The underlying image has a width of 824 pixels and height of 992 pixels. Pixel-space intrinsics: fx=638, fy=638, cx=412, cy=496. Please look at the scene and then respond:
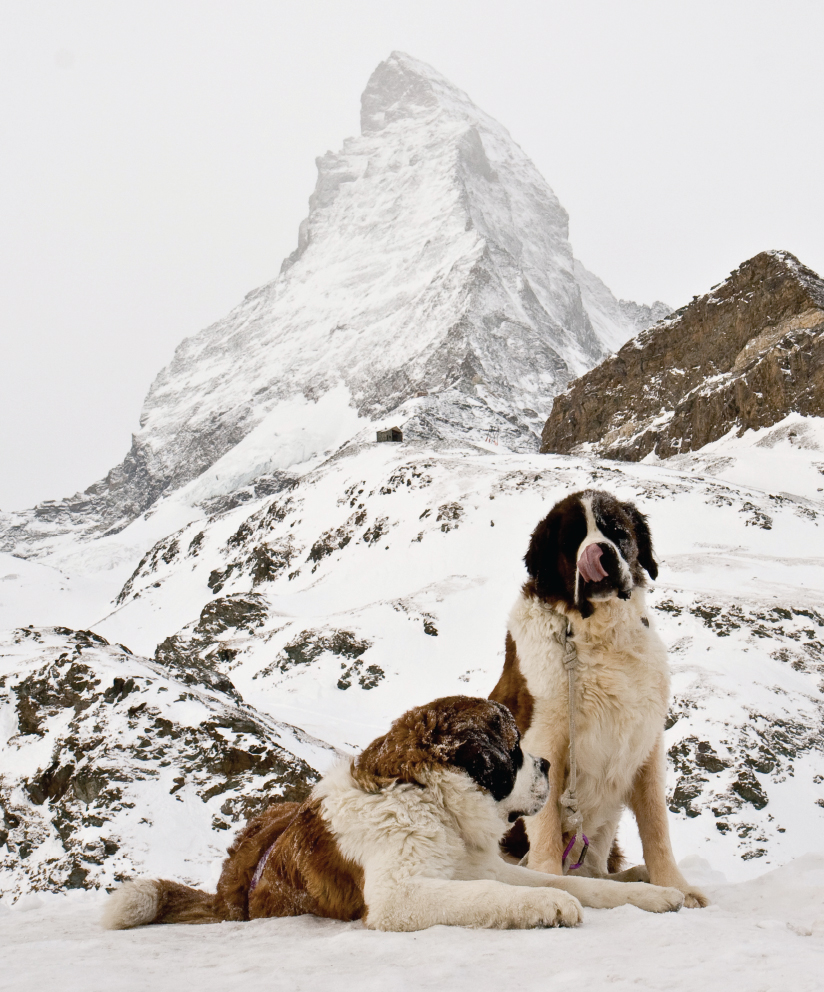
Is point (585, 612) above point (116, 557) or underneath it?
underneath

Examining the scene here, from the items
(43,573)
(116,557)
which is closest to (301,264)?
(116,557)

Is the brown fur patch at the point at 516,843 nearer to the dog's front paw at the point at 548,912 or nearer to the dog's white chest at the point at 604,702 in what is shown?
the dog's white chest at the point at 604,702

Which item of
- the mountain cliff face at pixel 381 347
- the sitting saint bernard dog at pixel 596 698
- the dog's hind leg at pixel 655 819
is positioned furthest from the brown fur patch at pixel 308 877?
the mountain cliff face at pixel 381 347

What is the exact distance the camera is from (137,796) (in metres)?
9.27

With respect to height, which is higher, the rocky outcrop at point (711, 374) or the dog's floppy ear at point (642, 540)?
the rocky outcrop at point (711, 374)

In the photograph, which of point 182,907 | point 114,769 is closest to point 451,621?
point 114,769

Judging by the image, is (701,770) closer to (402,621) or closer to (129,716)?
(129,716)

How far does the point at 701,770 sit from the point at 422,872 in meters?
12.1

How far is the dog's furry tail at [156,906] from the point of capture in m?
3.40

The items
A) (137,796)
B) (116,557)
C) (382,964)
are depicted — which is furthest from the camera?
(116,557)

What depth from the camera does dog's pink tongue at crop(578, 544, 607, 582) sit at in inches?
143

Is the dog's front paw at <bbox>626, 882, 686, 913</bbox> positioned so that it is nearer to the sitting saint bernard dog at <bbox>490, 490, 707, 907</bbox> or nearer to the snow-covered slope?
the sitting saint bernard dog at <bbox>490, 490, 707, 907</bbox>

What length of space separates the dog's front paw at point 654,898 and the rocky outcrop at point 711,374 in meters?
50.8

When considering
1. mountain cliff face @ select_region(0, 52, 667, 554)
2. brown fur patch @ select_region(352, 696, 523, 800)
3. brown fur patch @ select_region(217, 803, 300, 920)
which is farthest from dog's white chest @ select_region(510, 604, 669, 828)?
mountain cliff face @ select_region(0, 52, 667, 554)
